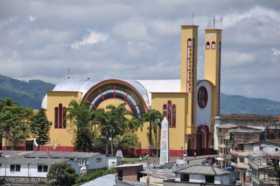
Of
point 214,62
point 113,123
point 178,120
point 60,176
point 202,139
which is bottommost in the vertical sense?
point 60,176

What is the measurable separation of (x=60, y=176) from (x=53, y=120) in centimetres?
2576

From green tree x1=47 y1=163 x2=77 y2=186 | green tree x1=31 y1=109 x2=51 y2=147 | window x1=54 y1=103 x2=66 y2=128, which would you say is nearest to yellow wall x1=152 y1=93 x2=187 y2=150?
window x1=54 y1=103 x2=66 y2=128

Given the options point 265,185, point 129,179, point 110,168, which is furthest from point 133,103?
point 265,185

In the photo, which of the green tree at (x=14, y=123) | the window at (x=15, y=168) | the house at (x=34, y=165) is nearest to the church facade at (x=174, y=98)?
the green tree at (x=14, y=123)

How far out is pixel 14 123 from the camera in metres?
82.8

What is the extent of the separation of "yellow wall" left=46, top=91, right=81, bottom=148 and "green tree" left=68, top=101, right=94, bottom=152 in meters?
2.01

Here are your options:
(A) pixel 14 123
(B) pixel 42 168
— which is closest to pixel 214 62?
(A) pixel 14 123

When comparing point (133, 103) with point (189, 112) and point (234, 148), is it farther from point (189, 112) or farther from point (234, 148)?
point (234, 148)

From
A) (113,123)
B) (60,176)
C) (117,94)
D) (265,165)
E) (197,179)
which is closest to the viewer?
A: (197,179)

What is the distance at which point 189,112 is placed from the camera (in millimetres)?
87438

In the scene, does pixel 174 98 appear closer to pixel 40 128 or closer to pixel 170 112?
pixel 170 112

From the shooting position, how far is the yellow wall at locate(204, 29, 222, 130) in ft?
301

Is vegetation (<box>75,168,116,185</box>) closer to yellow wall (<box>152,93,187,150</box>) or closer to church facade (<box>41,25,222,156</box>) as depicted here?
yellow wall (<box>152,93,187,150</box>)

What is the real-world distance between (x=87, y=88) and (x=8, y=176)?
70.1ft
